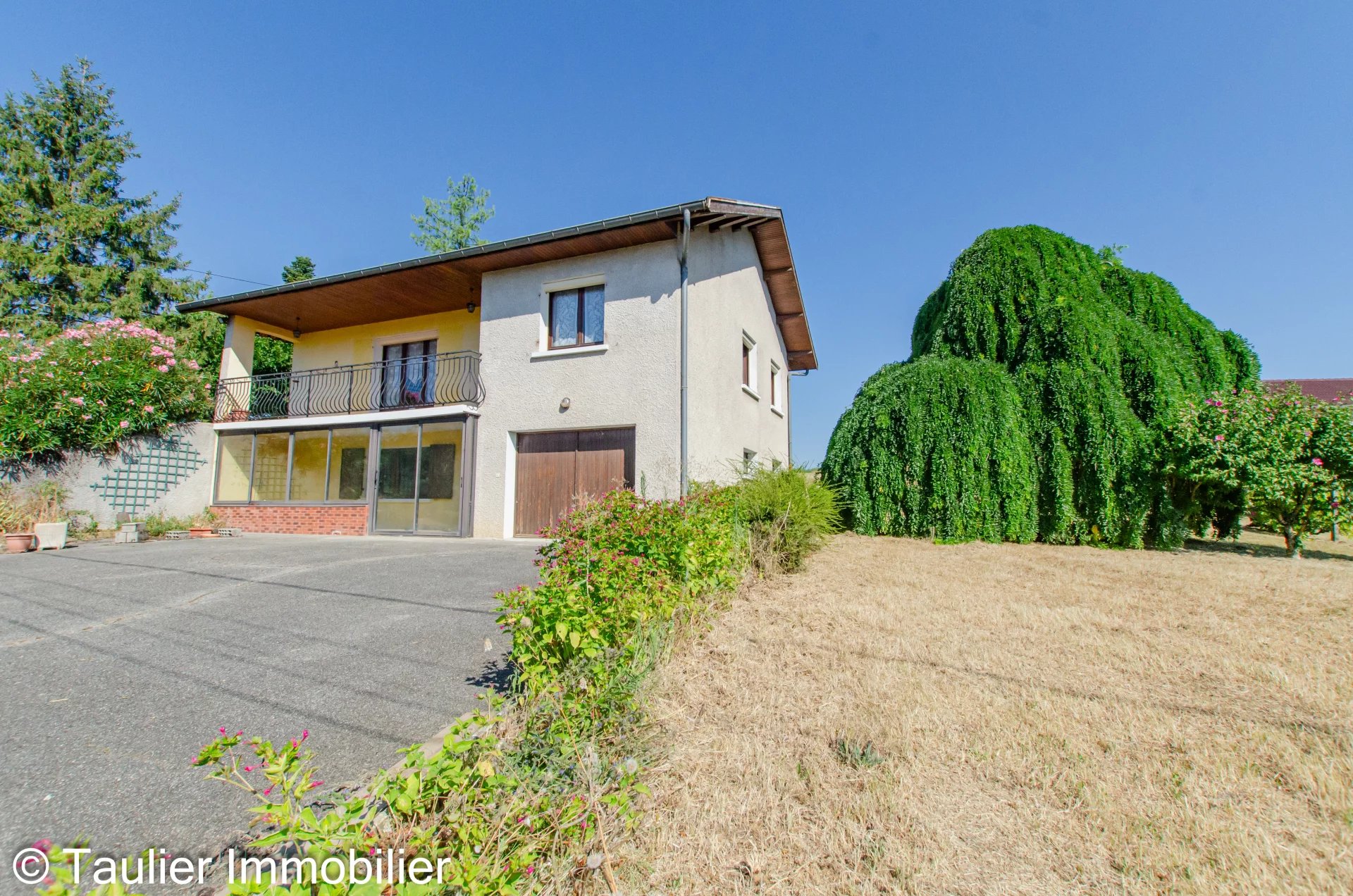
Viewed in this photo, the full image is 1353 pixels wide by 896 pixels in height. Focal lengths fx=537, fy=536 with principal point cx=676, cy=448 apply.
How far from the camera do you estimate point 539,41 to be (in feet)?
33.3

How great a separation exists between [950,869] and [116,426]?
15.4 m

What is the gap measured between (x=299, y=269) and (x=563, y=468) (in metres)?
23.9

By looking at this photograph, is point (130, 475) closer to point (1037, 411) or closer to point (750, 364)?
point (750, 364)

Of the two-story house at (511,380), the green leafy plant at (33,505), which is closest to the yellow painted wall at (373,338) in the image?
the two-story house at (511,380)

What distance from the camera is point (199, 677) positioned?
312 cm

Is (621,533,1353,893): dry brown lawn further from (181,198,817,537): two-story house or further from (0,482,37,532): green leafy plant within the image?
(0,482,37,532): green leafy plant

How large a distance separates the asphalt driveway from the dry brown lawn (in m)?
1.43

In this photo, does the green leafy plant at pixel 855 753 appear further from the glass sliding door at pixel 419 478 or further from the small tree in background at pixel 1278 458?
the glass sliding door at pixel 419 478

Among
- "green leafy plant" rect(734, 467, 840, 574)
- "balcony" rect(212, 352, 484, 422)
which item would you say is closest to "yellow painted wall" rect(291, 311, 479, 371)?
"balcony" rect(212, 352, 484, 422)

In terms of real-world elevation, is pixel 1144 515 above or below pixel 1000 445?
below

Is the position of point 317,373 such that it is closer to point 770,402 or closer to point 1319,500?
point 770,402

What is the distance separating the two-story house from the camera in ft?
29.1

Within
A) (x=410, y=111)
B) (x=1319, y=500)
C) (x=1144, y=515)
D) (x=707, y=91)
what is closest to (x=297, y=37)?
(x=410, y=111)

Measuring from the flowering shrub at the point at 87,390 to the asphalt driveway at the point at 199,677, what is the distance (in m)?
6.09
